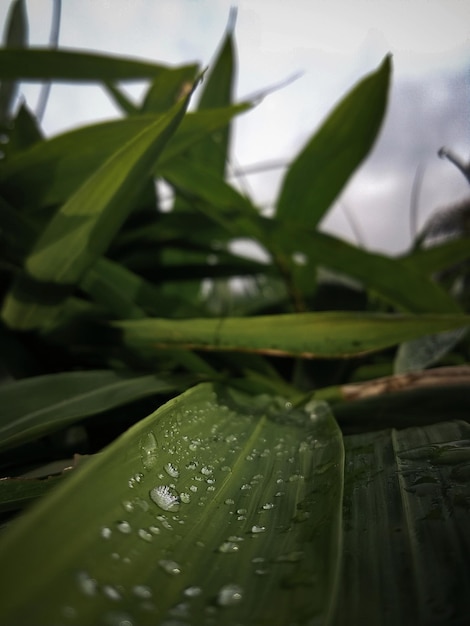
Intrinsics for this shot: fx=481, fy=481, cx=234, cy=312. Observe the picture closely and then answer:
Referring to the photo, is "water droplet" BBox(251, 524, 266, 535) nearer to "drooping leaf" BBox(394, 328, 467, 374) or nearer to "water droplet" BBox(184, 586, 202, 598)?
"water droplet" BBox(184, 586, 202, 598)

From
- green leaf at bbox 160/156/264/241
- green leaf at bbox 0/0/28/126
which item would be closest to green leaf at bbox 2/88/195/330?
green leaf at bbox 160/156/264/241

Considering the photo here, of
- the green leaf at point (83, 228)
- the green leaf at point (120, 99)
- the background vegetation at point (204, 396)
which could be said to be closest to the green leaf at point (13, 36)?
the background vegetation at point (204, 396)

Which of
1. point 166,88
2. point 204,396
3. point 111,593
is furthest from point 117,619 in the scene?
point 166,88

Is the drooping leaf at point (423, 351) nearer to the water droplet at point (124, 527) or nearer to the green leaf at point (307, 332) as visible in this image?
the green leaf at point (307, 332)

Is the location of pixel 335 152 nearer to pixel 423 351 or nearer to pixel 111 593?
pixel 423 351

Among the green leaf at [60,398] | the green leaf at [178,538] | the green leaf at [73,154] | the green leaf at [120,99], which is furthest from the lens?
the green leaf at [120,99]

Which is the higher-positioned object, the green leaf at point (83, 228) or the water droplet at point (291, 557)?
the green leaf at point (83, 228)

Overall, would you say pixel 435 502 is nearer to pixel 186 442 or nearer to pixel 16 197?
pixel 186 442

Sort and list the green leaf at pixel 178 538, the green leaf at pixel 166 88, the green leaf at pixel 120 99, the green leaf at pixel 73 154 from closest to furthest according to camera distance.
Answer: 1. the green leaf at pixel 178 538
2. the green leaf at pixel 73 154
3. the green leaf at pixel 166 88
4. the green leaf at pixel 120 99
